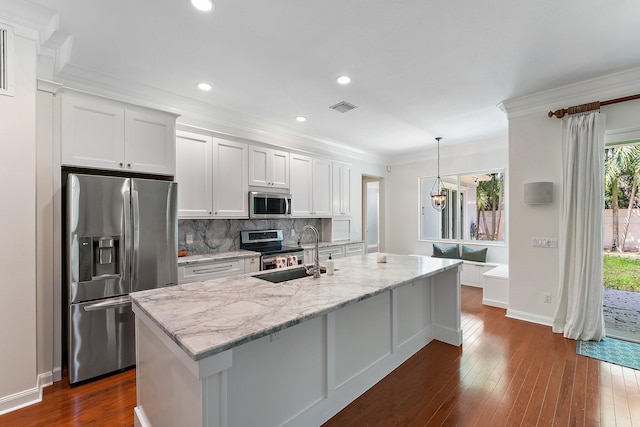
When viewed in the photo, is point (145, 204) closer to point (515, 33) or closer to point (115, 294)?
point (115, 294)

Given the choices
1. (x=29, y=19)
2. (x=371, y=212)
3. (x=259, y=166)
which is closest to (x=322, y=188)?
(x=259, y=166)

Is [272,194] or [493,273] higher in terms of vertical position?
[272,194]

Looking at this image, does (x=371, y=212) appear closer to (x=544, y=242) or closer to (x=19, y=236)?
(x=544, y=242)

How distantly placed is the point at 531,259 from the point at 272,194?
351 cm

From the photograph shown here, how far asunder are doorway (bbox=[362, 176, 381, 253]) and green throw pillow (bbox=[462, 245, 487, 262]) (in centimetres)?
195

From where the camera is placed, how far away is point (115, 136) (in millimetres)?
2748

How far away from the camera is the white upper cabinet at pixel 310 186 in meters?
4.72

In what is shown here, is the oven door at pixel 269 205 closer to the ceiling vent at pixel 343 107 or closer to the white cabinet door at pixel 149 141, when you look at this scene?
the white cabinet door at pixel 149 141

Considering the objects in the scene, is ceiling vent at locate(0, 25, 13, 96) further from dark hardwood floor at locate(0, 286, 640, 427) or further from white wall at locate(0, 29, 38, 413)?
dark hardwood floor at locate(0, 286, 640, 427)

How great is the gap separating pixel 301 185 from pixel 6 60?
339 cm

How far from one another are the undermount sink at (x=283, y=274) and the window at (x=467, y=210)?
4.57 m

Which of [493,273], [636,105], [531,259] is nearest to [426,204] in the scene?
[493,273]

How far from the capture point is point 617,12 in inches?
80.6

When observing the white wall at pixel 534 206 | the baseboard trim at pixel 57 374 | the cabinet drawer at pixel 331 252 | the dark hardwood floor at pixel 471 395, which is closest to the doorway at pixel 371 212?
the cabinet drawer at pixel 331 252
